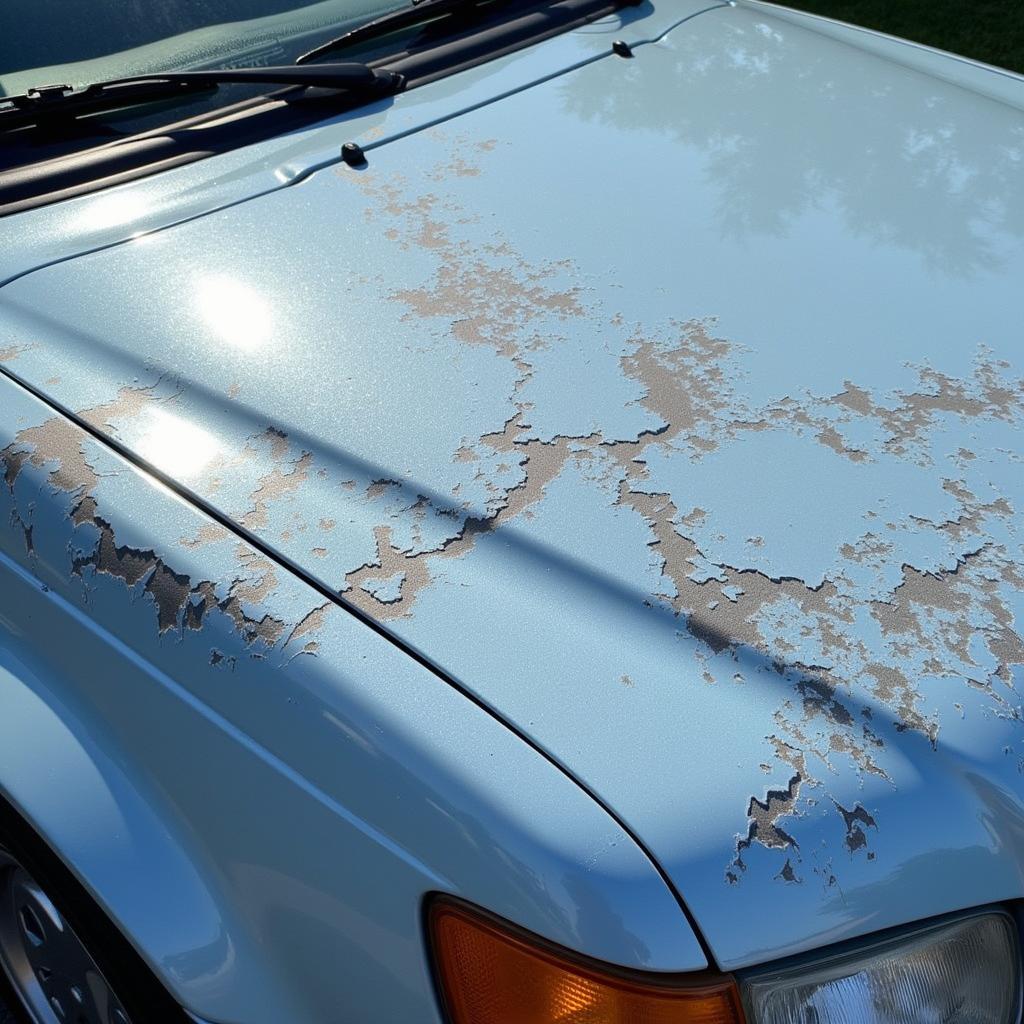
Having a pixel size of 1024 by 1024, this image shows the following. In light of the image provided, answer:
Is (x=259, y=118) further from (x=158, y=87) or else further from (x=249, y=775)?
(x=249, y=775)

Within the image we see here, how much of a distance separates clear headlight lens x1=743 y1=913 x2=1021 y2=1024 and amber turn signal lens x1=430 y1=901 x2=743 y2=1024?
2.0 inches

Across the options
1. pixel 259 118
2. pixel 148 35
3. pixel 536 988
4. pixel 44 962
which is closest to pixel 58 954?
pixel 44 962

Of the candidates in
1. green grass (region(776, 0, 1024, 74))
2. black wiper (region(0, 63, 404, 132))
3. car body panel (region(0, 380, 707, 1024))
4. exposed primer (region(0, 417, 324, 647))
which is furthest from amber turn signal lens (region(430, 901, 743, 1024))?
green grass (region(776, 0, 1024, 74))

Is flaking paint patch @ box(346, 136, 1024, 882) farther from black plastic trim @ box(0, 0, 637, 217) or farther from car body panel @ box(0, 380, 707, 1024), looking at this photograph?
black plastic trim @ box(0, 0, 637, 217)

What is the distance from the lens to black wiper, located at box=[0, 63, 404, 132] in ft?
6.26

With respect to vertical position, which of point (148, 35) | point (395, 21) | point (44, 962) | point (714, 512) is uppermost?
point (395, 21)

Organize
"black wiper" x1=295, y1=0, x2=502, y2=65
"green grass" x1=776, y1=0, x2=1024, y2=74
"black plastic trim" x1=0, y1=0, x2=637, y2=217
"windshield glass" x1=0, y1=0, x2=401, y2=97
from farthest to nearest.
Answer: "green grass" x1=776, y1=0, x2=1024, y2=74 → "black wiper" x1=295, y1=0, x2=502, y2=65 → "windshield glass" x1=0, y1=0, x2=401, y2=97 → "black plastic trim" x1=0, y1=0, x2=637, y2=217

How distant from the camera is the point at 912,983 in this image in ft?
3.61

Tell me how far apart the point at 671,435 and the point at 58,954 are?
1.02 m

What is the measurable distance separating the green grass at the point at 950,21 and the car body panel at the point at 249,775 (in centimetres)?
534

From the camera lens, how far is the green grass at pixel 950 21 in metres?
5.66

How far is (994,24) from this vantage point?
5.86 m

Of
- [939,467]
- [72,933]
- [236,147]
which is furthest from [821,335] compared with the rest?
[72,933]

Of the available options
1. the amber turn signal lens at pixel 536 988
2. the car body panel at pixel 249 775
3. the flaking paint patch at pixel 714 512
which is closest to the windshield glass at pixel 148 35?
the flaking paint patch at pixel 714 512
